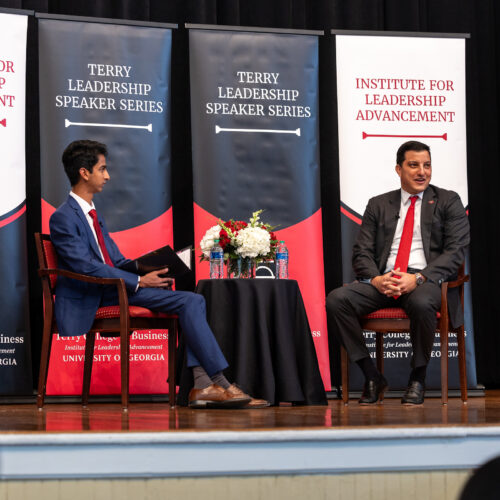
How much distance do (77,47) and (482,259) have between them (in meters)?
3.17

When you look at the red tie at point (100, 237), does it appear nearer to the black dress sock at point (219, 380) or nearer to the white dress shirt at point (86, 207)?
the white dress shirt at point (86, 207)

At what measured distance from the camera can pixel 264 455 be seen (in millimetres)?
2307

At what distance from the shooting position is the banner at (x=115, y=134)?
4969 mm

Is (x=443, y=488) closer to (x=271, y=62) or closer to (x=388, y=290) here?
(x=388, y=290)

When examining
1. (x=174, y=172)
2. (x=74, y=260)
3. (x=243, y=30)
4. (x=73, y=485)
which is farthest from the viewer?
(x=174, y=172)

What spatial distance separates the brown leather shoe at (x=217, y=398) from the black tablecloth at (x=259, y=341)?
0.31 metres

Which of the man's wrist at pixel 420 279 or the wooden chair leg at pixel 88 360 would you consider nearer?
the man's wrist at pixel 420 279

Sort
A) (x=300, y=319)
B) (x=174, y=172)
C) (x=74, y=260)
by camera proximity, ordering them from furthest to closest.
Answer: (x=174, y=172) < (x=300, y=319) < (x=74, y=260)

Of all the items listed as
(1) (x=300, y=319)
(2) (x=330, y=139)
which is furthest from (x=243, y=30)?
(1) (x=300, y=319)

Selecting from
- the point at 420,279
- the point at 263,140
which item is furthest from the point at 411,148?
the point at 263,140

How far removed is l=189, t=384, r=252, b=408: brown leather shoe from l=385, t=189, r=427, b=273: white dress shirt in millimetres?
1154

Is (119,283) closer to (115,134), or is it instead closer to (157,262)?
(157,262)

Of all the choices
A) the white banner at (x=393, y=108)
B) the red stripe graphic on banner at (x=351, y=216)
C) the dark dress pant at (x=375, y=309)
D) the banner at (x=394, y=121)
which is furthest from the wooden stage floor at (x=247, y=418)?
the white banner at (x=393, y=108)

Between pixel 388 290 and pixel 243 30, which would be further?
pixel 243 30
